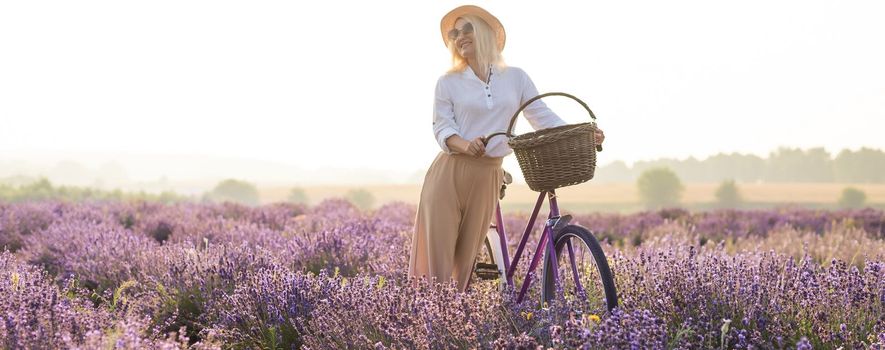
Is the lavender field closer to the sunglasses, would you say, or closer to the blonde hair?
the blonde hair

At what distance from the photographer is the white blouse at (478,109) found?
134 inches

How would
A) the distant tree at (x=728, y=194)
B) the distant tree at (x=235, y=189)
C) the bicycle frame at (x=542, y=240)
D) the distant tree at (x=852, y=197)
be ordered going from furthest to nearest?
the distant tree at (x=728, y=194)
the distant tree at (x=852, y=197)
the distant tree at (x=235, y=189)
the bicycle frame at (x=542, y=240)

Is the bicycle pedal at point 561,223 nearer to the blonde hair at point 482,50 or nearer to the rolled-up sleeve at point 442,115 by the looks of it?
the rolled-up sleeve at point 442,115

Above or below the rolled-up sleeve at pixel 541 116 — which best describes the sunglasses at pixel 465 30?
above

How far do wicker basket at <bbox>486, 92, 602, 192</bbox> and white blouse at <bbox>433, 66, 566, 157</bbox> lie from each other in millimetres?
444

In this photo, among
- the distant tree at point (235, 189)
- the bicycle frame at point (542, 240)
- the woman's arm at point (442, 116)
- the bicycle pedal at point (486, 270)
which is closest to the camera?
the bicycle frame at point (542, 240)

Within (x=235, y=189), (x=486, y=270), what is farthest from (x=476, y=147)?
(x=235, y=189)

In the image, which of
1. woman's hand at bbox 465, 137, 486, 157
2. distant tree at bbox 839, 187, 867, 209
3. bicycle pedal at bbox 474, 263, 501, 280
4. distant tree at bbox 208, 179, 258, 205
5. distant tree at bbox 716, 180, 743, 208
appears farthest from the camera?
distant tree at bbox 716, 180, 743, 208

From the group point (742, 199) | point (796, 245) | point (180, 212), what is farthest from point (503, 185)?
point (742, 199)

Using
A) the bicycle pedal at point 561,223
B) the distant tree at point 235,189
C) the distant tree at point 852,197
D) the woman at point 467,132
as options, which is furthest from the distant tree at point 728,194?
the bicycle pedal at point 561,223

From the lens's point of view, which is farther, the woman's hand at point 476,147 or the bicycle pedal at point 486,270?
the bicycle pedal at point 486,270

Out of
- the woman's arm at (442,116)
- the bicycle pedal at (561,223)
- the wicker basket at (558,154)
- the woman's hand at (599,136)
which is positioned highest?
the woman's arm at (442,116)

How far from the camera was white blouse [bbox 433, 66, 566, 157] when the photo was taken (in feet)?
11.2

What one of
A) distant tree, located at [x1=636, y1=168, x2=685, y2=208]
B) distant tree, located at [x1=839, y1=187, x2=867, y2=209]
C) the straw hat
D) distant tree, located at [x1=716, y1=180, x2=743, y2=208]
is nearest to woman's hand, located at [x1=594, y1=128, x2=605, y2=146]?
the straw hat
